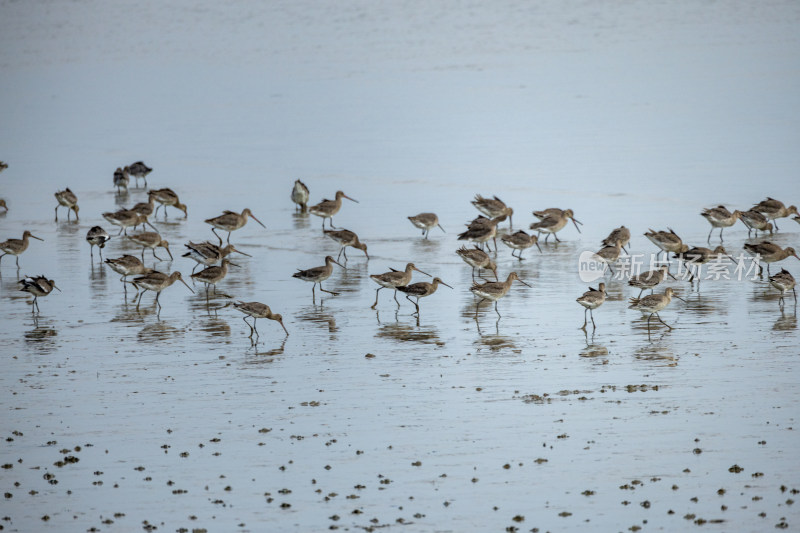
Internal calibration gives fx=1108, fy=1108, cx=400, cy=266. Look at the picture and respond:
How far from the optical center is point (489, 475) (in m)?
8.98

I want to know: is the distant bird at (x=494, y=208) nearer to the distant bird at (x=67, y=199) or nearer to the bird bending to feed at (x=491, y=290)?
the bird bending to feed at (x=491, y=290)

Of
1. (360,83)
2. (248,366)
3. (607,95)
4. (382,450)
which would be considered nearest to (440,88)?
→ (360,83)

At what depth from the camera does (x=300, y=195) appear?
23250mm

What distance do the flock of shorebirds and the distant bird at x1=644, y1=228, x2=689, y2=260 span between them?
2 cm

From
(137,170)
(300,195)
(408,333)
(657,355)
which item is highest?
(137,170)

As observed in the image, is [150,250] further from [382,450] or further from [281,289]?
[382,450]

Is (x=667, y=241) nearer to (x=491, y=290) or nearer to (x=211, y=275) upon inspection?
(x=491, y=290)

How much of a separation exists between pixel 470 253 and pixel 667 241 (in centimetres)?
321

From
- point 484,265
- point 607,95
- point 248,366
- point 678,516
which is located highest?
point 607,95

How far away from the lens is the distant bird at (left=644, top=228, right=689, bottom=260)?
17.4m

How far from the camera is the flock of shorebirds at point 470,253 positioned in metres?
14.4

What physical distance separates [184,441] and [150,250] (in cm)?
1086

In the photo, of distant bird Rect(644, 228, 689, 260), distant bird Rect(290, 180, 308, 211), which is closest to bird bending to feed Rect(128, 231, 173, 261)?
distant bird Rect(290, 180, 308, 211)

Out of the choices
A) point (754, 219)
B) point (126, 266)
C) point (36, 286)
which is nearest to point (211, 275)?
point (126, 266)
